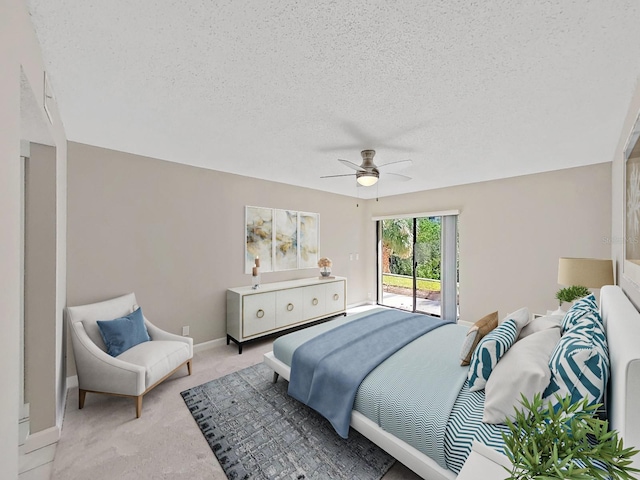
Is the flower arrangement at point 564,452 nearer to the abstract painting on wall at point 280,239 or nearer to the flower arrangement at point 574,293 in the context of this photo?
the flower arrangement at point 574,293

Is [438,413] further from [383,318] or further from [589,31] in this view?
[589,31]

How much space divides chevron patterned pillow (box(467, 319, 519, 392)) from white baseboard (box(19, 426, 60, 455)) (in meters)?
2.89

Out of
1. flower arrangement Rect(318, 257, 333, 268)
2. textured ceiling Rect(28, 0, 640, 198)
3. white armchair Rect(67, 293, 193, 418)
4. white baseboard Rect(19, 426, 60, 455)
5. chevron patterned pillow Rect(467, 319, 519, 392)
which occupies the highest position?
textured ceiling Rect(28, 0, 640, 198)

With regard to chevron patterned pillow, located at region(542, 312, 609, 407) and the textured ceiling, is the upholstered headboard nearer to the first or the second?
chevron patterned pillow, located at region(542, 312, 609, 407)

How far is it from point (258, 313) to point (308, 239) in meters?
1.67

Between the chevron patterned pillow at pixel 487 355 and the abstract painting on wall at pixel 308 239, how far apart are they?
10.9 feet

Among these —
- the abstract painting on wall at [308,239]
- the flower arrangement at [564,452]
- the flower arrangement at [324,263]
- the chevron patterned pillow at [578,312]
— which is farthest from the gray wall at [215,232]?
the flower arrangement at [564,452]

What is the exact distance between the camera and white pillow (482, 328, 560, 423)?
1.26 metres

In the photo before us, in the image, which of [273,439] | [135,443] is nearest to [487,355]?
[273,439]

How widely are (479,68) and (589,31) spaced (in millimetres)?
442

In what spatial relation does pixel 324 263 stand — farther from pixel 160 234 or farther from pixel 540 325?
pixel 540 325

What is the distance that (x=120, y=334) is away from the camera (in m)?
2.48

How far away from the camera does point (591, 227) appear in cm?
327

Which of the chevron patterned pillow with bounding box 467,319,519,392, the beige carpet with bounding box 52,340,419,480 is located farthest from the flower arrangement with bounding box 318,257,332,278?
the chevron patterned pillow with bounding box 467,319,519,392
